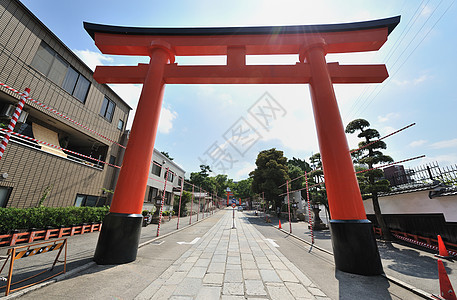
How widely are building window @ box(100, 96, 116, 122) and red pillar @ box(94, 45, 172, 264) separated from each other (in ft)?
29.8

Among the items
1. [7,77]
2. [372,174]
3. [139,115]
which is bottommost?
[372,174]

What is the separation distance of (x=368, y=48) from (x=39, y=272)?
1077 centimetres

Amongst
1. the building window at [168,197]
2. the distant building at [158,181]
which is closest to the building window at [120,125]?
the distant building at [158,181]

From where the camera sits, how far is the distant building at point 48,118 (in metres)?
6.97

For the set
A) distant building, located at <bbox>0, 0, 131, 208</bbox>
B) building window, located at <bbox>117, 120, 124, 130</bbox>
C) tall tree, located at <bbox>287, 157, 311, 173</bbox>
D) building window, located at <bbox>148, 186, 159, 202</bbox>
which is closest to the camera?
distant building, located at <bbox>0, 0, 131, 208</bbox>

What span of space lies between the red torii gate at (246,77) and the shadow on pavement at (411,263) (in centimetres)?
219

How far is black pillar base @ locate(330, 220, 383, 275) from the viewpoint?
144 inches

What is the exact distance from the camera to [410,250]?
6.97m

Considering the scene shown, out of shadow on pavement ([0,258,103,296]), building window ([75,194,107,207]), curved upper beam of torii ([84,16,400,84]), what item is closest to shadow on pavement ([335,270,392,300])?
curved upper beam of torii ([84,16,400,84])

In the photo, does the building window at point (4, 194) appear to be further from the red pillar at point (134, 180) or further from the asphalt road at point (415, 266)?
the asphalt road at point (415, 266)

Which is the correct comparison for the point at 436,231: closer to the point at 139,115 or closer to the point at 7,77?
the point at 139,115

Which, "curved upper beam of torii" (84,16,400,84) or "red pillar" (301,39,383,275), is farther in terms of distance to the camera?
"curved upper beam of torii" (84,16,400,84)

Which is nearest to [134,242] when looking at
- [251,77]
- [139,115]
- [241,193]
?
[139,115]

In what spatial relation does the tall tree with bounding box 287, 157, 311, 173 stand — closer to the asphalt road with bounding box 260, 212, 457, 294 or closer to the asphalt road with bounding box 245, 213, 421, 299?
the asphalt road with bounding box 260, 212, 457, 294
